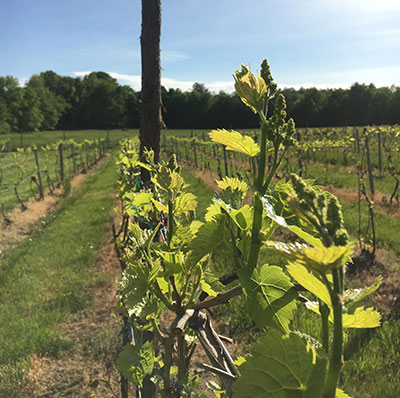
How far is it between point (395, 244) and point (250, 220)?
616 cm

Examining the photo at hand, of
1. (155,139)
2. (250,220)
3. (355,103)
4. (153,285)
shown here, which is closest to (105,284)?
(155,139)

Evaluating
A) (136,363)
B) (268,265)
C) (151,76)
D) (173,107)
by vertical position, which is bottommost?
(136,363)

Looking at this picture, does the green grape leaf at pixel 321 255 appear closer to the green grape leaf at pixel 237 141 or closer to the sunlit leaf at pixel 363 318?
the sunlit leaf at pixel 363 318

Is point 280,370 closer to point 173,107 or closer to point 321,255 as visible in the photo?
point 321,255

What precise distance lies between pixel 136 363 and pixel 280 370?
73 cm

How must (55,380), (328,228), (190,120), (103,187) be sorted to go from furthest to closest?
(190,120), (103,187), (55,380), (328,228)

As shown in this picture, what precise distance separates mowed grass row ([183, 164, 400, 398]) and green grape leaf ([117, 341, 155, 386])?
5.93 feet

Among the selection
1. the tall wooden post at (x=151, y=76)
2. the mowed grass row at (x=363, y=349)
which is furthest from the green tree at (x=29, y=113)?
the mowed grass row at (x=363, y=349)

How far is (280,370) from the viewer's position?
1.40 feet

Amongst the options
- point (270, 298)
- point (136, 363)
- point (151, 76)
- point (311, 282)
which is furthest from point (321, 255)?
point (151, 76)

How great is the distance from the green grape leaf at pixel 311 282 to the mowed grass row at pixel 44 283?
3.35 metres

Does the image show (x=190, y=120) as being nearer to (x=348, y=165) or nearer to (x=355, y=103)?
(x=355, y=103)

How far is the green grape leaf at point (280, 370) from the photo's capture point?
0.41 m

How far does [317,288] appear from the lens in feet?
1.35
